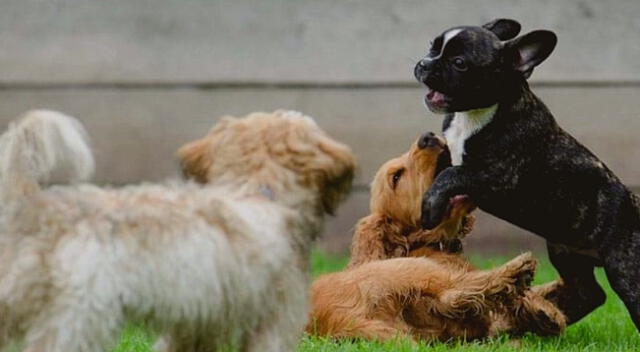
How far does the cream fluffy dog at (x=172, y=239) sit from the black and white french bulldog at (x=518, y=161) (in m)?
1.50

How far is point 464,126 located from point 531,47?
516mm

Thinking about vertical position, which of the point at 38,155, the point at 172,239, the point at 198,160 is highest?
the point at 38,155

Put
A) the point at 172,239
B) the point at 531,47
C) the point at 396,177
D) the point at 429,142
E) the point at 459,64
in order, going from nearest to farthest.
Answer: the point at 172,239 → the point at 459,64 → the point at 531,47 → the point at 429,142 → the point at 396,177

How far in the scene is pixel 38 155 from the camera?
500 centimetres

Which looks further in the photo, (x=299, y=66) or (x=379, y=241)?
(x=299, y=66)

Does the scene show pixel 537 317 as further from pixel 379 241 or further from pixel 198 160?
pixel 198 160

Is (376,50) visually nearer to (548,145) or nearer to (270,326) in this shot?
Result: (548,145)

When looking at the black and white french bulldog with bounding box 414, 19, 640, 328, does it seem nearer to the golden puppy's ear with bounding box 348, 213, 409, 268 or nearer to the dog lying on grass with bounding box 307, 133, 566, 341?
the dog lying on grass with bounding box 307, 133, 566, 341

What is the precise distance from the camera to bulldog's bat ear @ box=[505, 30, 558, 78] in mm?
6895

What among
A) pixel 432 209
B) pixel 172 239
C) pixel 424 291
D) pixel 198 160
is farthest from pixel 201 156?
pixel 424 291

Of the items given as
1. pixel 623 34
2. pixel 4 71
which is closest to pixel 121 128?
pixel 4 71

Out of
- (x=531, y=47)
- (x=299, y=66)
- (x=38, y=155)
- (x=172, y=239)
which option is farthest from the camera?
(x=299, y=66)

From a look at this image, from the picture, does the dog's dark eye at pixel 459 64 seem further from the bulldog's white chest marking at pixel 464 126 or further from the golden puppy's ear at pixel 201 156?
the golden puppy's ear at pixel 201 156

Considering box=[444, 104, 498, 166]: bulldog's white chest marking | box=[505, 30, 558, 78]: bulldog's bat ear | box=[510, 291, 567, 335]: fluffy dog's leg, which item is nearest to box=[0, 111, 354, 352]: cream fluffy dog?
box=[444, 104, 498, 166]: bulldog's white chest marking
